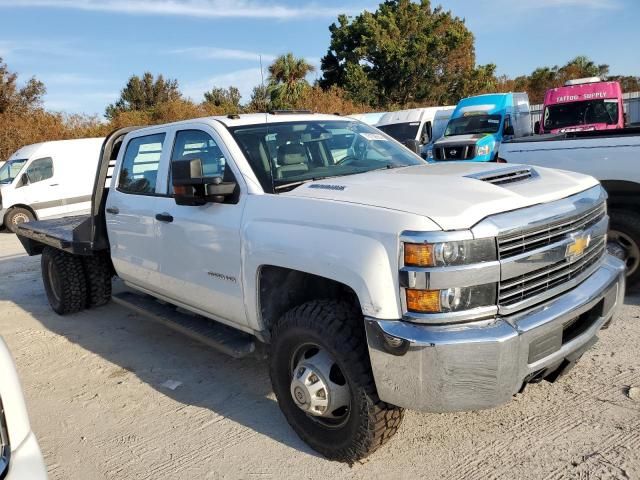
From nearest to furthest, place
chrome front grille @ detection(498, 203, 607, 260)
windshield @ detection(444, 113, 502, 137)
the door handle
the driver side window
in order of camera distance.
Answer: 1. chrome front grille @ detection(498, 203, 607, 260)
2. the door handle
3. the driver side window
4. windshield @ detection(444, 113, 502, 137)

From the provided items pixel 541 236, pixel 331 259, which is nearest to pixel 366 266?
pixel 331 259

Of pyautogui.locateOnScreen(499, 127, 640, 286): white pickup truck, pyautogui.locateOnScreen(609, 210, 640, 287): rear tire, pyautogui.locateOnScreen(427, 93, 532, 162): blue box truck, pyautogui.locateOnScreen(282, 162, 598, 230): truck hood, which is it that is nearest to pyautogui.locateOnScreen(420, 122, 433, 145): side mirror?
pyautogui.locateOnScreen(427, 93, 532, 162): blue box truck

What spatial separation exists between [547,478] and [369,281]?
4.39ft

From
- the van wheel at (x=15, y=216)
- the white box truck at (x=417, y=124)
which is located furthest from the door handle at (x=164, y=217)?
the white box truck at (x=417, y=124)

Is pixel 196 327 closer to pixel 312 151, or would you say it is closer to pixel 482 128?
pixel 312 151

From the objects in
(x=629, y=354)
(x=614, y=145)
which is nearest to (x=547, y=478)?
(x=629, y=354)

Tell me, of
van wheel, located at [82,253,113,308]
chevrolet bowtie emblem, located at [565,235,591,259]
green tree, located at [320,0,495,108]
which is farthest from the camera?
green tree, located at [320,0,495,108]

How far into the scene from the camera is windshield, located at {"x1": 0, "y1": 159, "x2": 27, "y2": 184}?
13.7m

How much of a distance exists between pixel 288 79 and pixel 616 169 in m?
34.0

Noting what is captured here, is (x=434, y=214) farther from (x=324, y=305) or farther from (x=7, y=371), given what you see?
(x=7, y=371)

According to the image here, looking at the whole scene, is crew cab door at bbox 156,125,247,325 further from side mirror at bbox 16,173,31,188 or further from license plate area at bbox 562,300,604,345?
side mirror at bbox 16,173,31,188

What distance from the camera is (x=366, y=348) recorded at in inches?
108

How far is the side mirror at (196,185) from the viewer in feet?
10.9

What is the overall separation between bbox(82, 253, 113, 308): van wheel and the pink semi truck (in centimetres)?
1158
